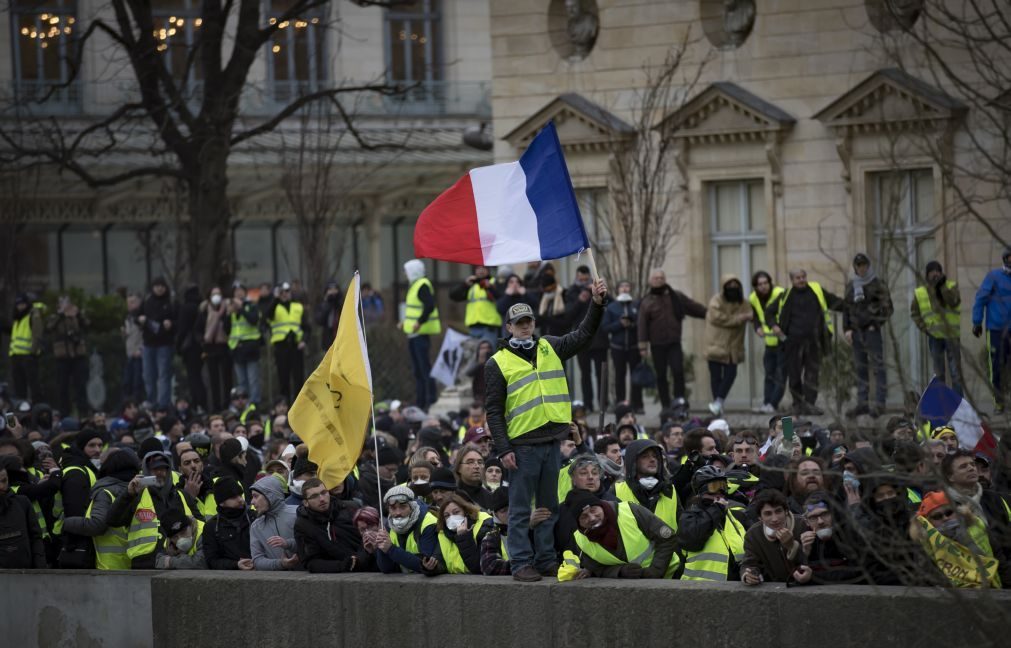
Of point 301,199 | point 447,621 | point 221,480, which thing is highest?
point 301,199

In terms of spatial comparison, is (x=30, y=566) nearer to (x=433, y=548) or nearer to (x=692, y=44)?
(x=433, y=548)

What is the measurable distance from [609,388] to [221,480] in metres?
11.8

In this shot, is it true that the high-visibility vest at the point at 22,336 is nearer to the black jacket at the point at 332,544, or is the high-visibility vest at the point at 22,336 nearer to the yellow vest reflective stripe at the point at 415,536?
the black jacket at the point at 332,544

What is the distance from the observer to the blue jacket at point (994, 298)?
1922 centimetres

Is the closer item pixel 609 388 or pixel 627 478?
pixel 627 478

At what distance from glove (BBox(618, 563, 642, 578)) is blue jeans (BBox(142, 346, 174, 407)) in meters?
16.2

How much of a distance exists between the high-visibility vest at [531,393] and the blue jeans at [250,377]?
1452 cm

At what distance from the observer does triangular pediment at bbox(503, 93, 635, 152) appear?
2791 cm

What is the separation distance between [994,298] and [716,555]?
819cm

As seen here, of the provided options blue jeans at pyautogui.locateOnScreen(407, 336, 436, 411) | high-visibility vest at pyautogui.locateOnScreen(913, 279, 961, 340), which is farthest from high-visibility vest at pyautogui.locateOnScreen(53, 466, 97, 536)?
blue jeans at pyautogui.locateOnScreen(407, 336, 436, 411)

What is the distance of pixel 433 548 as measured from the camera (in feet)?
43.0

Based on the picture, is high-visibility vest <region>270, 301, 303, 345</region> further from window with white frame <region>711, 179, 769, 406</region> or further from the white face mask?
the white face mask

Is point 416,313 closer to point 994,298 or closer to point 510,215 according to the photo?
point 994,298

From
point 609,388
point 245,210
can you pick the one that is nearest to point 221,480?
point 609,388
